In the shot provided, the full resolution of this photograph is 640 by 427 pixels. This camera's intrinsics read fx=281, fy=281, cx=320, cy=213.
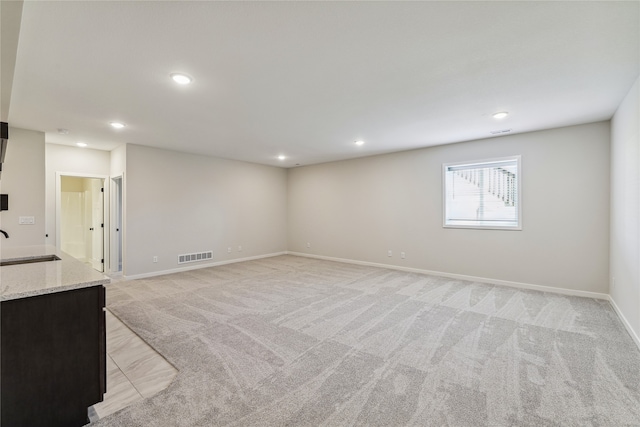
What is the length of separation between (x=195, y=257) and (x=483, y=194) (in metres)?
6.18

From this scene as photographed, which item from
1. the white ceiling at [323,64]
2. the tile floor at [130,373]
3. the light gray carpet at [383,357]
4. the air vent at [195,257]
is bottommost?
the tile floor at [130,373]

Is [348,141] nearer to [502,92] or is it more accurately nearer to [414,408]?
[502,92]

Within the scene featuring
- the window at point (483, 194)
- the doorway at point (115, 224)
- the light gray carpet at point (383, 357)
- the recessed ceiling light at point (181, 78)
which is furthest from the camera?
the doorway at point (115, 224)

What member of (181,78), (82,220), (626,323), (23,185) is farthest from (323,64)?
(82,220)

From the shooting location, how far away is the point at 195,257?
253 inches

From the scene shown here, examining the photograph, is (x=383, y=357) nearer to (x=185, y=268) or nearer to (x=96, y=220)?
(x=185, y=268)

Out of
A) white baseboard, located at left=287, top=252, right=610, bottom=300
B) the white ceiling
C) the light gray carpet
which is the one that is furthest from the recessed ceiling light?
white baseboard, located at left=287, top=252, right=610, bottom=300

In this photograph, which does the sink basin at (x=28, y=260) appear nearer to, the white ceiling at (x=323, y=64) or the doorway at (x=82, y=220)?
the white ceiling at (x=323, y=64)

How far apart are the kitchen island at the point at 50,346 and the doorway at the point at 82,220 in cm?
525

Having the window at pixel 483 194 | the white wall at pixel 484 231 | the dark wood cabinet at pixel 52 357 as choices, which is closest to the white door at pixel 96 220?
the white wall at pixel 484 231

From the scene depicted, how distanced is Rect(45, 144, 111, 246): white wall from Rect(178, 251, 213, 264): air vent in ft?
7.39

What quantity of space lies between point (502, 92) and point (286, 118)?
8.69 ft

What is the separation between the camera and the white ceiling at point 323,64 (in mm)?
1880

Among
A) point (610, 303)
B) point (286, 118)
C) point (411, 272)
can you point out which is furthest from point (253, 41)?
point (610, 303)
